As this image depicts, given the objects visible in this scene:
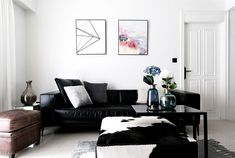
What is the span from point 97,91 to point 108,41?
1.03m

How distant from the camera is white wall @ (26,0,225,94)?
16.0 feet

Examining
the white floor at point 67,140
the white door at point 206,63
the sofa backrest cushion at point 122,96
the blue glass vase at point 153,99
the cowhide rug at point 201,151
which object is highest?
the white door at point 206,63

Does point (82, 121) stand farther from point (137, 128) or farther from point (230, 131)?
point (230, 131)

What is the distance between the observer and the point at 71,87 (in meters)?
4.13

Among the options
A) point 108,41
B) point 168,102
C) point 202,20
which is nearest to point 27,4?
point 108,41

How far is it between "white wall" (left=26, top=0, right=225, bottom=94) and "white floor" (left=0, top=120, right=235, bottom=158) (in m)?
1.17

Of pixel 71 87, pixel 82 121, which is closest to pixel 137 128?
pixel 82 121

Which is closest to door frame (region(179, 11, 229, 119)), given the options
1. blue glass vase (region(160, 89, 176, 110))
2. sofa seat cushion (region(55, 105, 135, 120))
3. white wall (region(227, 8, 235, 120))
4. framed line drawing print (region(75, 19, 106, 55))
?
white wall (region(227, 8, 235, 120))

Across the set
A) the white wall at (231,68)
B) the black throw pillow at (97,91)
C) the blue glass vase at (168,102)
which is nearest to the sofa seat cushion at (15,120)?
the black throw pillow at (97,91)

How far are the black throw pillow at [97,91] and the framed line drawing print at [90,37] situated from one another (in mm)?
679

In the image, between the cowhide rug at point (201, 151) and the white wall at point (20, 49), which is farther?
the white wall at point (20, 49)

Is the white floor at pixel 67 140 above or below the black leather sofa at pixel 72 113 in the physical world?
below

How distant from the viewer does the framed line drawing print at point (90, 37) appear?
487cm

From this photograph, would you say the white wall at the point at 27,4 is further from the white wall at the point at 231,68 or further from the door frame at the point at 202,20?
the white wall at the point at 231,68
